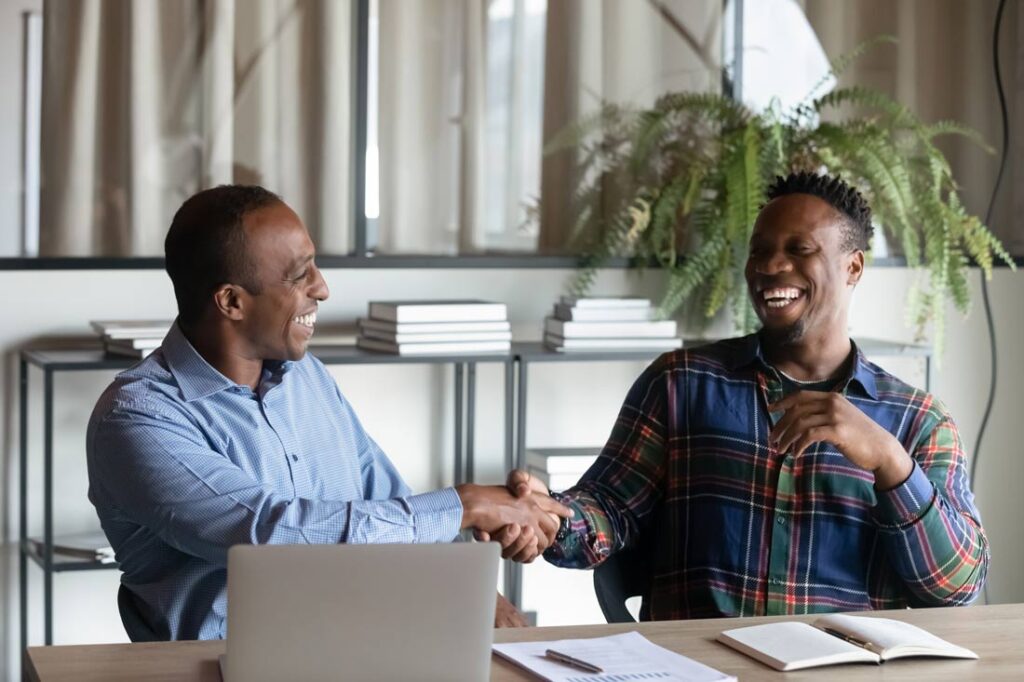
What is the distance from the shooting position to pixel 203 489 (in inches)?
79.0

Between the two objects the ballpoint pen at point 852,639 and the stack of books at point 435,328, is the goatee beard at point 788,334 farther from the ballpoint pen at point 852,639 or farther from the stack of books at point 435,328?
the stack of books at point 435,328

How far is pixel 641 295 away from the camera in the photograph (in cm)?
400

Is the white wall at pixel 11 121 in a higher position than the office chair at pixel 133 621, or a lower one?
higher

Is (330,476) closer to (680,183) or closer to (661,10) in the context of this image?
(680,183)

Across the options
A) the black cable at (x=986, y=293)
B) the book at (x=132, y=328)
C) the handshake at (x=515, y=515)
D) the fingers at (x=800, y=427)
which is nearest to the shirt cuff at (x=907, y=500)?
the fingers at (x=800, y=427)

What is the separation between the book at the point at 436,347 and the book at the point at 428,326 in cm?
3

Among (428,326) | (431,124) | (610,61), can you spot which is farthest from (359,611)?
(610,61)

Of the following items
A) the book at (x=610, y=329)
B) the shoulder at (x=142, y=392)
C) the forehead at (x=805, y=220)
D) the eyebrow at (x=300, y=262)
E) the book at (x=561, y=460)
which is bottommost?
the book at (x=561, y=460)

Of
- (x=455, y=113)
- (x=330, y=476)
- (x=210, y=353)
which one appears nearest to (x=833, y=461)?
(x=330, y=476)

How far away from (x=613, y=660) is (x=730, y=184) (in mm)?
2006

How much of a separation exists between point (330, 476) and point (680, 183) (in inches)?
67.3

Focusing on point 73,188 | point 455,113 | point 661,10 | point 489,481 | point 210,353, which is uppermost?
point 661,10

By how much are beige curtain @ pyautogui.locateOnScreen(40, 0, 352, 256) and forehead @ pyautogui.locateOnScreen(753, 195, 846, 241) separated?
1.53 m

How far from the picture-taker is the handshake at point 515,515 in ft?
7.65
